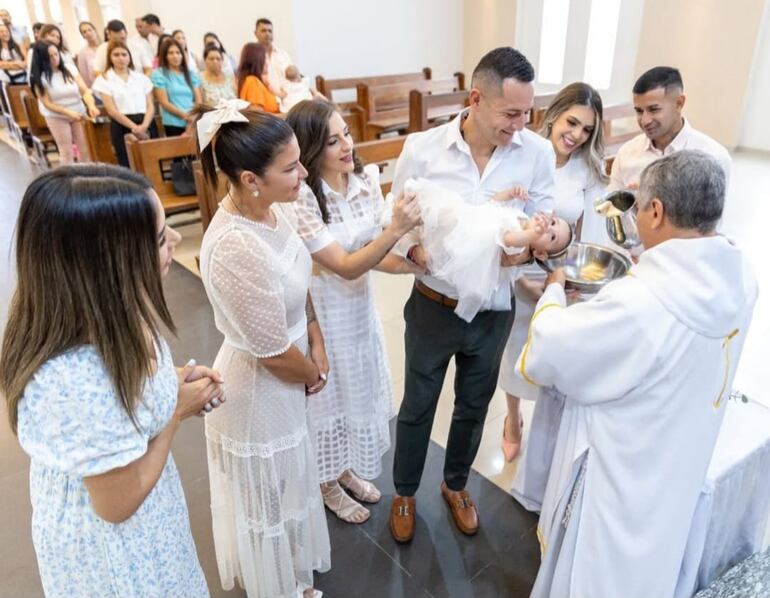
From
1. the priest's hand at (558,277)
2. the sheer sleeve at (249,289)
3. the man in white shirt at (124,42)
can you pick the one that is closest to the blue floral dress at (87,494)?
the sheer sleeve at (249,289)

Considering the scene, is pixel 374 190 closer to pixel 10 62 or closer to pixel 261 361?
pixel 261 361

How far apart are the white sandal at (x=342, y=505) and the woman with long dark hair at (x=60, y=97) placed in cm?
463

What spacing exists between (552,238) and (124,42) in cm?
513

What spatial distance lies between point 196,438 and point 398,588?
1.16m

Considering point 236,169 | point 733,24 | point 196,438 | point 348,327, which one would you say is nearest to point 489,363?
point 348,327

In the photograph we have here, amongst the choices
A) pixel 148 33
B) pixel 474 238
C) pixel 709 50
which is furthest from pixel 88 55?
pixel 709 50

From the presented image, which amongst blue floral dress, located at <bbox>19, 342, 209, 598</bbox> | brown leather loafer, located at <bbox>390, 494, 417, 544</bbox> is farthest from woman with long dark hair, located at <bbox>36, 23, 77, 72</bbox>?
blue floral dress, located at <bbox>19, 342, 209, 598</bbox>

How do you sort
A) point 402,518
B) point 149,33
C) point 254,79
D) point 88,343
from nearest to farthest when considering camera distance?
1. point 88,343
2. point 402,518
3. point 254,79
4. point 149,33

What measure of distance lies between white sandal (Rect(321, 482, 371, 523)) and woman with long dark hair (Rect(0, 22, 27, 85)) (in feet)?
29.5

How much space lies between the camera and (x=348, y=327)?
1762mm

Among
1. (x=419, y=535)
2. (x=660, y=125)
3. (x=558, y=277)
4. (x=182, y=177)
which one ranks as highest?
(x=660, y=125)

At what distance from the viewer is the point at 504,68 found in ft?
4.96

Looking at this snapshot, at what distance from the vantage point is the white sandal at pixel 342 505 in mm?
2012

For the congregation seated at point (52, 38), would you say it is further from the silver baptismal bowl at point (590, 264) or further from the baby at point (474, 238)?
the silver baptismal bowl at point (590, 264)
